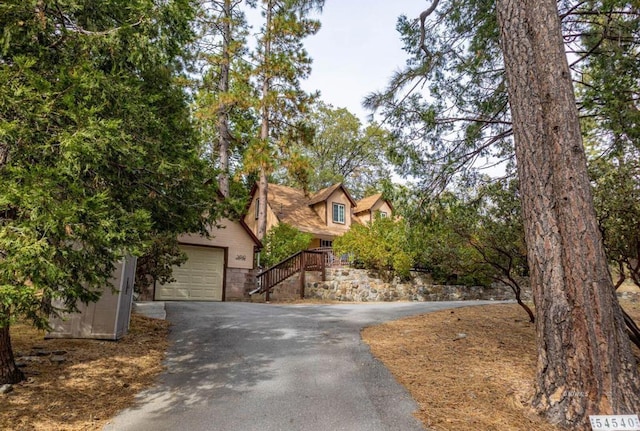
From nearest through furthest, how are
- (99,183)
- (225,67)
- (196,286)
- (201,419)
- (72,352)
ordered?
1. (201,419)
2. (99,183)
3. (72,352)
4. (196,286)
5. (225,67)

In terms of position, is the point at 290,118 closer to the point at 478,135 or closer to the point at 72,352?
the point at 478,135

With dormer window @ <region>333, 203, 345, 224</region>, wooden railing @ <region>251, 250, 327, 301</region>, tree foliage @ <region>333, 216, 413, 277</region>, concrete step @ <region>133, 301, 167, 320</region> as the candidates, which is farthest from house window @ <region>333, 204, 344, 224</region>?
concrete step @ <region>133, 301, 167, 320</region>

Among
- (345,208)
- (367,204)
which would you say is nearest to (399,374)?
(345,208)

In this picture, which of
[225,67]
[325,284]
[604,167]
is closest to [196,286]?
[325,284]

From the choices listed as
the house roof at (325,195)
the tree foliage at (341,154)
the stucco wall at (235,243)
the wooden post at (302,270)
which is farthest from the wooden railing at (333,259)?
the tree foliage at (341,154)

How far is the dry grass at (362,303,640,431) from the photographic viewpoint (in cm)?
336

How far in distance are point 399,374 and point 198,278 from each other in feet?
38.0

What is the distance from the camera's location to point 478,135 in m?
7.77

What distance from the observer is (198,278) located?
14547mm

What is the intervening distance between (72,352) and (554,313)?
19.8 ft

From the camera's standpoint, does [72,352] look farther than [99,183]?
Yes

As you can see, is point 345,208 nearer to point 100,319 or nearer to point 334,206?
point 334,206

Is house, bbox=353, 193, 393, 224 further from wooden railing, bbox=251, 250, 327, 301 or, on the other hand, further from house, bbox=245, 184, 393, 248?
wooden railing, bbox=251, 250, 327, 301

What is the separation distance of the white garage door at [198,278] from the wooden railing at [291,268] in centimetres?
163
